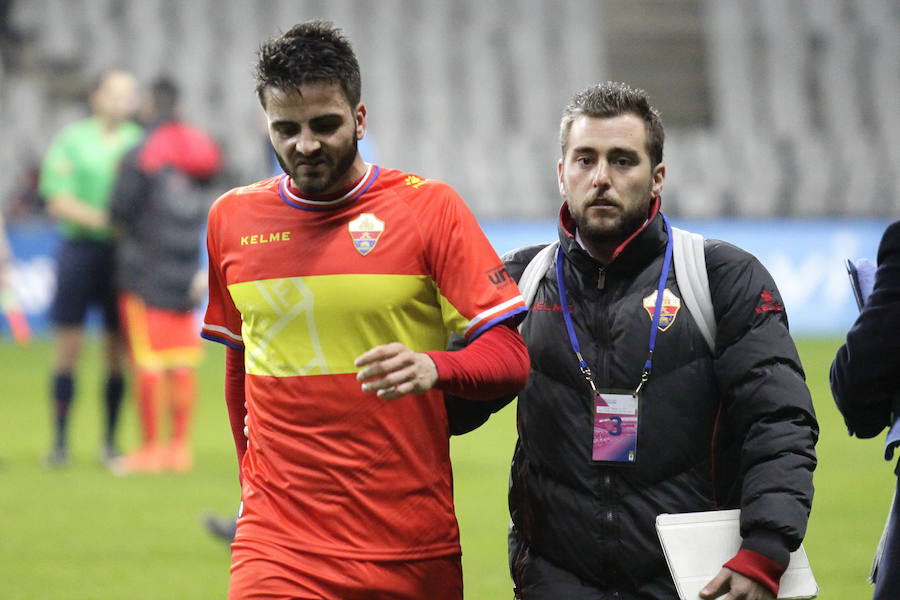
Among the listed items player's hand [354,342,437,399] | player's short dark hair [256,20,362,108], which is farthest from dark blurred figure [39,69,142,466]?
player's hand [354,342,437,399]

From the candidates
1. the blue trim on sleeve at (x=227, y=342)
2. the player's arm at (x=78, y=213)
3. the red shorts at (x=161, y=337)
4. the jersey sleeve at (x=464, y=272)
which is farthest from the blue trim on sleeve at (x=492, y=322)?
the player's arm at (x=78, y=213)

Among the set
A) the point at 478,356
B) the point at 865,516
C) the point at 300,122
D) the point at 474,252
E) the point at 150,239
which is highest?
the point at 300,122

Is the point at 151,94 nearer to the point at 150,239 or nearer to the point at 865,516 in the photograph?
the point at 150,239

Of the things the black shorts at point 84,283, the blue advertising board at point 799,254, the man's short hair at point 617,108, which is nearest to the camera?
the man's short hair at point 617,108

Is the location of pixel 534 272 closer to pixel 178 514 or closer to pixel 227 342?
pixel 227 342

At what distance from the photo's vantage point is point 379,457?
2.95 m

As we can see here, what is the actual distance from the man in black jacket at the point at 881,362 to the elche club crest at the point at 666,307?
373mm

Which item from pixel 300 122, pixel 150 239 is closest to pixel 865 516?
pixel 150 239

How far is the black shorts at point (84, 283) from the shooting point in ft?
29.0

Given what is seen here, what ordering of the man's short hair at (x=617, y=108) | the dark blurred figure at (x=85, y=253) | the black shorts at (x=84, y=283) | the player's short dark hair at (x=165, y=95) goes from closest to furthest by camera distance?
the man's short hair at (x=617, y=108)
the player's short dark hair at (x=165, y=95)
the dark blurred figure at (x=85, y=253)
the black shorts at (x=84, y=283)

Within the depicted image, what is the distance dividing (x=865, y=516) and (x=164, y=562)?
11.8 feet

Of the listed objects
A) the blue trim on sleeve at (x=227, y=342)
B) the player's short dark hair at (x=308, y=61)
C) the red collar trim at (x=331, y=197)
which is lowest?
the blue trim on sleeve at (x=227, y=342)

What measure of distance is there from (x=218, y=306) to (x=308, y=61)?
2.31 feet

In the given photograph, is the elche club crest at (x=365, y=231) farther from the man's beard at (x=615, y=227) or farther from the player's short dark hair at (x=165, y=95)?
the player's short dark hair at (x=165, y=95)
